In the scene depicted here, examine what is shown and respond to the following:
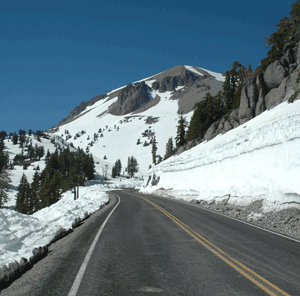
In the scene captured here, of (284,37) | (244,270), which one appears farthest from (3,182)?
(284,37)

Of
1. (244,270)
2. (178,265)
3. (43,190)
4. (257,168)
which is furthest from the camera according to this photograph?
(43,190)

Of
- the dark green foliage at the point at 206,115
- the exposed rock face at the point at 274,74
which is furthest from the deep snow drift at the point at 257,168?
the dark green foliage at the point at 206,115

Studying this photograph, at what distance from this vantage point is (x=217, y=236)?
8.37 meters

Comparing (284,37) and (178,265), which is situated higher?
(284,37)

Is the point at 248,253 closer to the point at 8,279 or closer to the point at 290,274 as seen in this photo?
the point at 290,274

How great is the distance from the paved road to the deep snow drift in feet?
16.2

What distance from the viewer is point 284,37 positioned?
36219mm

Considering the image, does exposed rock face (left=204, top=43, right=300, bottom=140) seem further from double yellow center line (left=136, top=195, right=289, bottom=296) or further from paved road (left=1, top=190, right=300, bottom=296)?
double yellow center line (left=136, top=195, right=289, bottom=296)

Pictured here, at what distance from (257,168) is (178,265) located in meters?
13.0

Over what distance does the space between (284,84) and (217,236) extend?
27.4 meters

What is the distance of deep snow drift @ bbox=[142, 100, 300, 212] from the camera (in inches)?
509

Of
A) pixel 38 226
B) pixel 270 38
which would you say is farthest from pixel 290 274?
pixel 270 38

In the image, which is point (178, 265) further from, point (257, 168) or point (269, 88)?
point (269, 88)

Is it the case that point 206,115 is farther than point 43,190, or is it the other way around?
point 43,190
